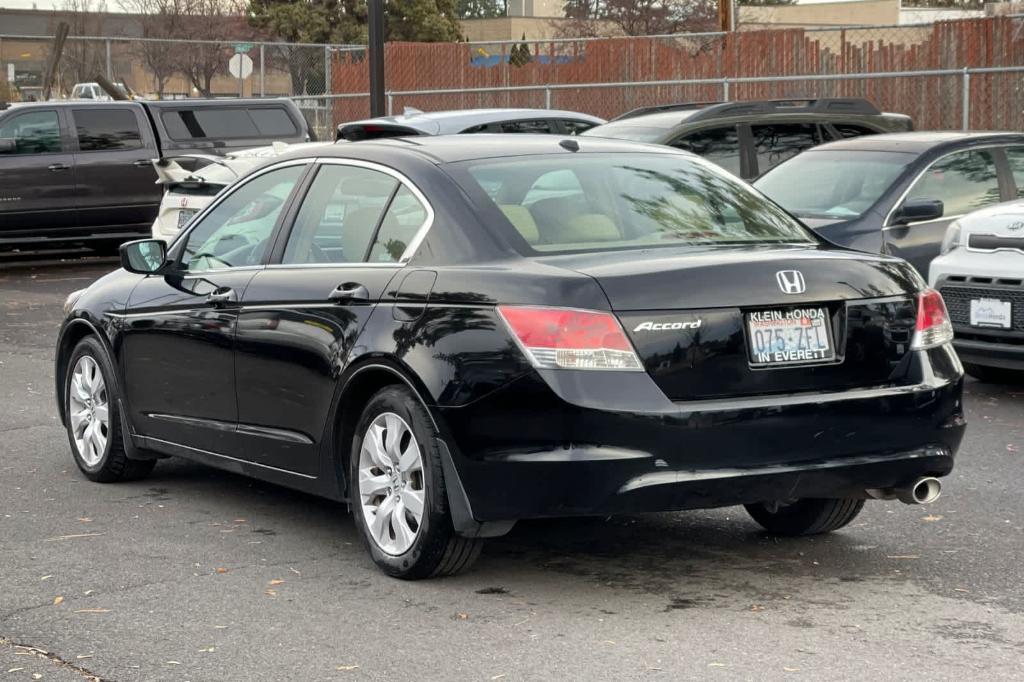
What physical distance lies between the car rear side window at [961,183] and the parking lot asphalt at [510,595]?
4121mm

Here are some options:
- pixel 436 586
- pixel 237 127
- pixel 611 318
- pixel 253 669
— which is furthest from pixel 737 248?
A: pixel 237 127

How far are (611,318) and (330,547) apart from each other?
177cm

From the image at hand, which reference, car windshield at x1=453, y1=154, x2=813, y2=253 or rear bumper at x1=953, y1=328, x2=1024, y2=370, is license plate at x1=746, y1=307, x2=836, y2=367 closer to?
car windshield at x1=453, y1=154, x2=813, y2=253

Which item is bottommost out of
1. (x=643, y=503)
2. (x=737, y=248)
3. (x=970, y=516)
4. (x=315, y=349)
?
(x=970, y=516)

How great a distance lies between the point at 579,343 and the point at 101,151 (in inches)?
639

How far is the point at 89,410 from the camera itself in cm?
798

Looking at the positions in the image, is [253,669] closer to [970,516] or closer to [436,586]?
[436,586]

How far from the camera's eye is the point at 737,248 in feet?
19.3

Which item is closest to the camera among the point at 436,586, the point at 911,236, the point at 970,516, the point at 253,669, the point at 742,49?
the point at 253,669

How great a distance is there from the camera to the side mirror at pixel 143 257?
743cm

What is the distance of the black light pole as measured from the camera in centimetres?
1886

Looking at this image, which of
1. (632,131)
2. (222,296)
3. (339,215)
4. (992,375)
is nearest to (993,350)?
(992,375)

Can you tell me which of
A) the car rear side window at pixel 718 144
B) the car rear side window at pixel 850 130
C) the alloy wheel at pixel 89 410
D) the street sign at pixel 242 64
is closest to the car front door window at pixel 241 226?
the alloy wheel at pixel 89 410

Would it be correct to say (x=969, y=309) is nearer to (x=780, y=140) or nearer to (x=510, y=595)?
(x=780, y=140)
